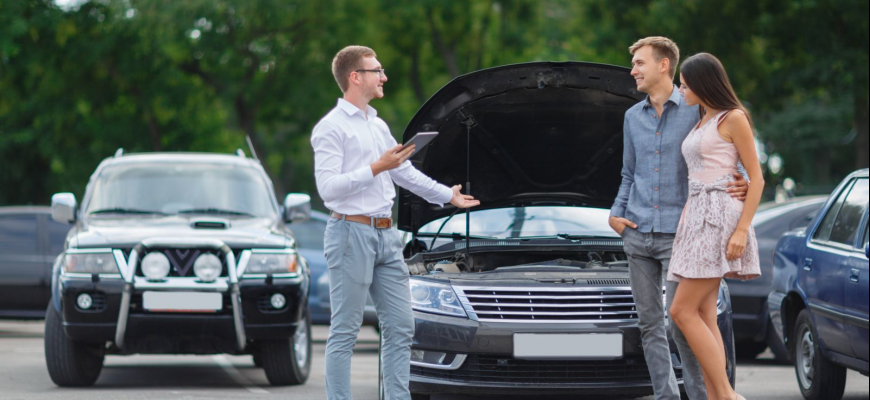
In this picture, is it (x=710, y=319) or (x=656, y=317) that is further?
(x=656, y=317)

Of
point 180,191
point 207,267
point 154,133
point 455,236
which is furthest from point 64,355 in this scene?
point 154,133

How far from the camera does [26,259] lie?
13.8 metres

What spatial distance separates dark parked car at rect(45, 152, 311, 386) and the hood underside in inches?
51.2

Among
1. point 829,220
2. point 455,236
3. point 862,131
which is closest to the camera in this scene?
point 829,220

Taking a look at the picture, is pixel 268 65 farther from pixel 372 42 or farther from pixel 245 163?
pixel 245 163

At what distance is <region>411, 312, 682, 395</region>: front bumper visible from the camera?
6.28 metres

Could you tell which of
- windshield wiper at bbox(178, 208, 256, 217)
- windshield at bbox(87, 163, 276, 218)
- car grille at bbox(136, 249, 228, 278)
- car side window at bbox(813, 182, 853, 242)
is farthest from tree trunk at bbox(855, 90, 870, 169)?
car grille at bbox(136, 249, 228, 278)

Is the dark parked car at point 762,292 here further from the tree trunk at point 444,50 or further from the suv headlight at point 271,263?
the tree trunk at point 444,50

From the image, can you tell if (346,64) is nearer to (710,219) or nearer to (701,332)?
(710,219)

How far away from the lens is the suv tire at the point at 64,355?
8.31 meters

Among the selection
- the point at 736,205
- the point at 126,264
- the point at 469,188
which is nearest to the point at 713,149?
the point at 736,205

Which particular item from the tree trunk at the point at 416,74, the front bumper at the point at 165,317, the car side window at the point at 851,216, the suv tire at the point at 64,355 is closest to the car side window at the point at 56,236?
the suv tire at the point at 64,355

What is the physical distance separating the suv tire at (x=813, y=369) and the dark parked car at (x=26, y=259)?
894 cm

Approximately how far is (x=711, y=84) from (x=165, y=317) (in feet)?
13.4
